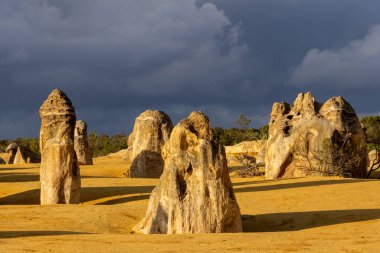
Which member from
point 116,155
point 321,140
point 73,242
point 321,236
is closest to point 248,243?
point 321,236

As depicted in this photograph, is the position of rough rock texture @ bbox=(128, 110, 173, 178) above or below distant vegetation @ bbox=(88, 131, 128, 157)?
below

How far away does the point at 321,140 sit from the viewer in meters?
21.7

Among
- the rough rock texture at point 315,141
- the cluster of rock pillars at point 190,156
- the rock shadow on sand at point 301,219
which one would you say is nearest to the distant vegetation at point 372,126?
the rough rock texture at point 315,141

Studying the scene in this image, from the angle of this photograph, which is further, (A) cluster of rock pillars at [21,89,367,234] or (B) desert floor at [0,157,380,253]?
(A) cluster of rock pillars at [21,89,367,234]

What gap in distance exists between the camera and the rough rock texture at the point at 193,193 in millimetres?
10688

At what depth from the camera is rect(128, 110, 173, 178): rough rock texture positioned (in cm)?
2522

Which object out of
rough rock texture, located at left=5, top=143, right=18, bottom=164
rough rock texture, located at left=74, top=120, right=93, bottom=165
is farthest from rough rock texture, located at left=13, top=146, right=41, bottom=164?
rough rock texture, located at left=74, top=120, right=93, bottom=165

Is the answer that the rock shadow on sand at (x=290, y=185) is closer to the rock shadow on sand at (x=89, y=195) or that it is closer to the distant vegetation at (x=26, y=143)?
the rock shadow on sand at (x=89, y=195)

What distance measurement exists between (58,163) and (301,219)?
664 centimetres

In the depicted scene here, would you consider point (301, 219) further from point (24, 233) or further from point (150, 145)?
point (150, 145)

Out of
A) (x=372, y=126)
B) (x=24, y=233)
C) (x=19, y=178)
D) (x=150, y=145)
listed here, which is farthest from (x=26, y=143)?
(x=24, y=233)

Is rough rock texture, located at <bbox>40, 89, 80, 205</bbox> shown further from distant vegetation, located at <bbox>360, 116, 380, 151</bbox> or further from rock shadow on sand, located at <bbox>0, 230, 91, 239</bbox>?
distant vegetation, located at <bbox>360, 116, 380, 151</bbox>

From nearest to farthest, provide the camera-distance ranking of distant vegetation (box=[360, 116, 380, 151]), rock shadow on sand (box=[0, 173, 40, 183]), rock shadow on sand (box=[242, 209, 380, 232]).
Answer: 1. rock shadow on sand (box=[242, 209, 380, 232])
2. rock shadow on sand (box=[0, 173, 40, 183])
3. distant vegetation (box=[360, 116, 380, 151])

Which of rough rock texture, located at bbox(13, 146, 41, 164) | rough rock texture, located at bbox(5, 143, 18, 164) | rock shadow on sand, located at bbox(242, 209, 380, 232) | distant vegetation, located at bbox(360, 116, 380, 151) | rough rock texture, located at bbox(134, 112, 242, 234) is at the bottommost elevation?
rock shadow on sand, located at bbox(242, 209, 380, 232)
